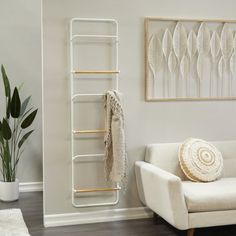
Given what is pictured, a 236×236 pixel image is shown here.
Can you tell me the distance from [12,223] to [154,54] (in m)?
2.05

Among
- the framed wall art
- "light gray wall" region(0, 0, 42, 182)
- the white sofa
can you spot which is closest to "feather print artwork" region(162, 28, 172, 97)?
the framed wall art

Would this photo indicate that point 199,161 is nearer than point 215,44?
Yes

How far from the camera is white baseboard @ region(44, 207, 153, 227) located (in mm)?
4229

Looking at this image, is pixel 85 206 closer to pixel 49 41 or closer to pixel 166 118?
pixel 166 118

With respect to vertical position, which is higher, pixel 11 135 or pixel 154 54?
pixel 154 54

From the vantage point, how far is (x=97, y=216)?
14.2 feet

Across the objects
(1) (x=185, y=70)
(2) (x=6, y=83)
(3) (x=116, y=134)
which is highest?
(1) (x=185, y=70)

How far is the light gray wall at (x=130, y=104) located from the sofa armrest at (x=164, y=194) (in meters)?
→ 0.31

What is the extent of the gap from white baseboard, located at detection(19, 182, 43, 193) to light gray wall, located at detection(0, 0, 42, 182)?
0.16 feet

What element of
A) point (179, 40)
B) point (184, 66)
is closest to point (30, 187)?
point (184, 66)

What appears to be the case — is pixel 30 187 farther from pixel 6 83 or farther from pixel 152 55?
pixel 152 55

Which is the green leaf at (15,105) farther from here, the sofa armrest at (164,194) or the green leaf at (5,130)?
the sofa armrest at (164,194)

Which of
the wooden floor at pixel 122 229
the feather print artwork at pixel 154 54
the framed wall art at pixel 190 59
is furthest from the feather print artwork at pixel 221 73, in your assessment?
the wooden floor at pixel 122 229

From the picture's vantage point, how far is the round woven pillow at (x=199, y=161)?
4.08 meters
